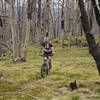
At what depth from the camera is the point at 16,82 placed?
8008 millimetres

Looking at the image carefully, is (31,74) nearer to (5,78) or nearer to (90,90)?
(5,78)

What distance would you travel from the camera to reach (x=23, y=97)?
6.05m

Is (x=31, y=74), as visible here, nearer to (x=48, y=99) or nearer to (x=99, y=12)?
(x=48, y=99)

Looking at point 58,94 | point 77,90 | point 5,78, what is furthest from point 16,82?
point 77,90

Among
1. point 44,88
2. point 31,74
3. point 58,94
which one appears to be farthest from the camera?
point 31,74

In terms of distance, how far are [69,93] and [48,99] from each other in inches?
40.1

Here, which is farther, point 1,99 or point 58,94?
point 58,94

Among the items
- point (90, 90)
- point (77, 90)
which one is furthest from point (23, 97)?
point (90, 90)

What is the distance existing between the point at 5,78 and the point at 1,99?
260 cm

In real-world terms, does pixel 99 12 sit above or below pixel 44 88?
above

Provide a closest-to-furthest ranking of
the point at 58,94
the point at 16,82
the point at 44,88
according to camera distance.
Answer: the point at 58,94
the point at 44,88
the point at 16,82

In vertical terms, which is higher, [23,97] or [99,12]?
[99,12]

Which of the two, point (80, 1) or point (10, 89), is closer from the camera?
point (80, 1)

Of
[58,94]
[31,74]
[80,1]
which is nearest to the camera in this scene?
[80,1]
